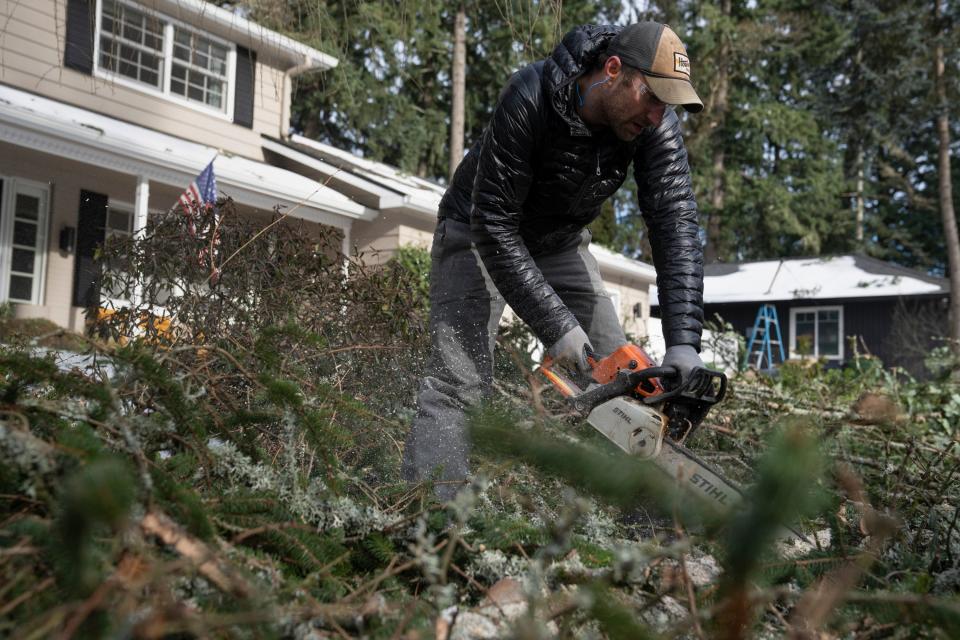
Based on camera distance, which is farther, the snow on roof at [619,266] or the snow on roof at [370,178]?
the snow on roof at [619,266]

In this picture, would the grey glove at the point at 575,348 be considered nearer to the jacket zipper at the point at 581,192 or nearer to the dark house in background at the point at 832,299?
the jacket zipper at the point at 581,192

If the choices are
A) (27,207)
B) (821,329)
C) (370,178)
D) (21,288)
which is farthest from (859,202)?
(21,288)

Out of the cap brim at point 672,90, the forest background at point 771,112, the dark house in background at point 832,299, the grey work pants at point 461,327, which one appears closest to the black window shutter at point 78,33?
the forest background at point 771,112

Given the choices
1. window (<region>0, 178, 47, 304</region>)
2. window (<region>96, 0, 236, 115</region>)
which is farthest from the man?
window (<region>96, 0, 236, 115</region>)

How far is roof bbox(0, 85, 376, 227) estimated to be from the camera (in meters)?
8.59

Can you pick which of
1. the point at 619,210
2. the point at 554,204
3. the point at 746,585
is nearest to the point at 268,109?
the point at 554,204

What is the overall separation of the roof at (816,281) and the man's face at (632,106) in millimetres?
21201

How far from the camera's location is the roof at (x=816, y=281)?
2258 centimetres

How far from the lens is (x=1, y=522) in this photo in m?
1.16

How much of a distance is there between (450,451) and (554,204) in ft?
3.40

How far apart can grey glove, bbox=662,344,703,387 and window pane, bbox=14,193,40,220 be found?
9.81 meters

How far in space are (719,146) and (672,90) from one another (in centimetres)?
2690

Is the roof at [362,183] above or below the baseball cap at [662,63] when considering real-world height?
above

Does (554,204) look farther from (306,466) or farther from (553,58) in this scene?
(306,466)
